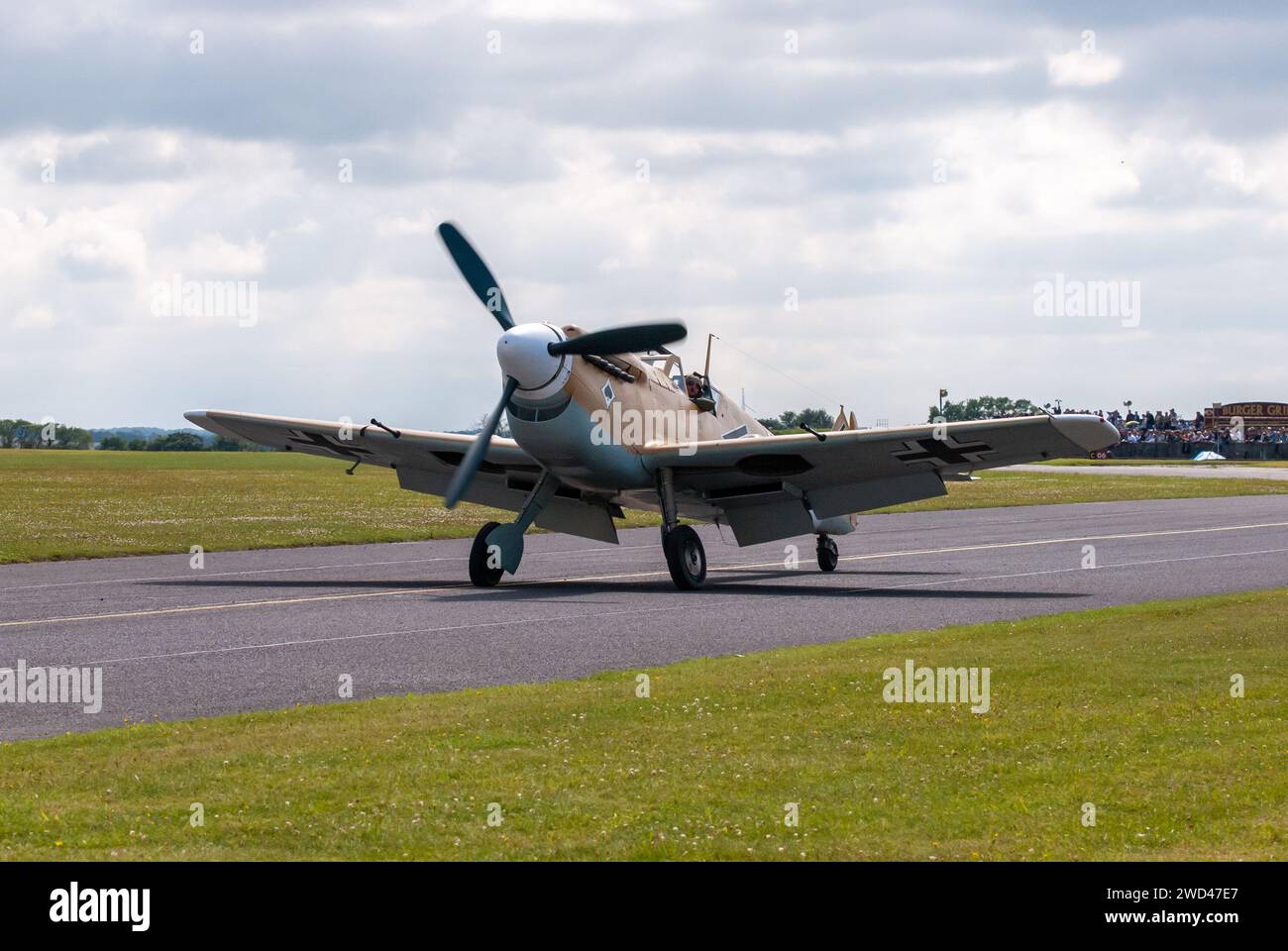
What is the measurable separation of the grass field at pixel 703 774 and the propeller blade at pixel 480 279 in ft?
34.2

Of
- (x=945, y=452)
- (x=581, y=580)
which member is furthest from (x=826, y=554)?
(x=945, y=452)

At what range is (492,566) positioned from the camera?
22891 millimetres

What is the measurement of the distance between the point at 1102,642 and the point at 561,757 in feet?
23.0

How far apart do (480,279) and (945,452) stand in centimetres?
715

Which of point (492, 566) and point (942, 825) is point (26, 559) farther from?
point (942, 825)

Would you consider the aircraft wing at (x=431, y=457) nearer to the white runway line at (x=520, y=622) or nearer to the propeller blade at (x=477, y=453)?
the propeller blade at (x=477, y=453)

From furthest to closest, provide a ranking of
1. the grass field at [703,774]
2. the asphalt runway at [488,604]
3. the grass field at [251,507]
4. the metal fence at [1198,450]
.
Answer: the metal fence at [1198,450] → the grass field at [251,507] → the asphalt runway at [488,604] → the grass field at [703,774]

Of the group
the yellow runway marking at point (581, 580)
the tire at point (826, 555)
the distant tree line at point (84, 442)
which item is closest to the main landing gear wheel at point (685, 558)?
the yellow runway marking at point (581, 580)

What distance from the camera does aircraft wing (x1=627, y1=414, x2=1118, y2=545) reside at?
68.8ft

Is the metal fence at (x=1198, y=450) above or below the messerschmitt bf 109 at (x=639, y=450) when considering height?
above

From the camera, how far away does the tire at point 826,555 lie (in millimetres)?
26750

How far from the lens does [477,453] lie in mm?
21797

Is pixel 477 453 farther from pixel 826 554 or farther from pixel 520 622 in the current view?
pixel 826 554

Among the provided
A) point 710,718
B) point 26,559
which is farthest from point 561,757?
point 26,559
